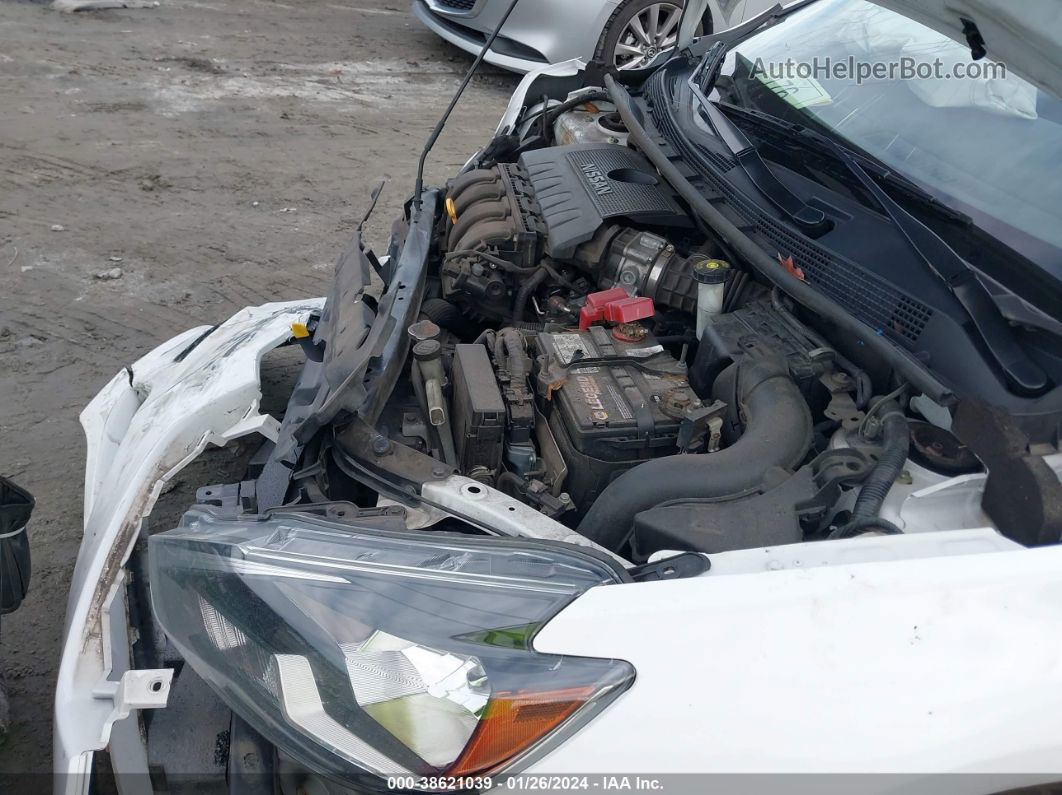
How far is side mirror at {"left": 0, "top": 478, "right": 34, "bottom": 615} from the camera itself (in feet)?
5.45

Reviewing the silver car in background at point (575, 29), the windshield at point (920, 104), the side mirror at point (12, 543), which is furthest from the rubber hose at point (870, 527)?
the silver car in background at point (575, 29)

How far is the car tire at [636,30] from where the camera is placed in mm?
6547

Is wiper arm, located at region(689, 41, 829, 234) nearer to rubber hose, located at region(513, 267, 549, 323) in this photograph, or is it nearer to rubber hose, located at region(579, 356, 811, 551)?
rubber hose, located at region(579, 356, 811, 551)

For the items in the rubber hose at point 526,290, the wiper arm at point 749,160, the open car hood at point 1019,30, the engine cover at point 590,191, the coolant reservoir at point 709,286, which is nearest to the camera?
the open car hood at point 1019,30

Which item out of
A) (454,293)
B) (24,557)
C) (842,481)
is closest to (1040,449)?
(842,481)

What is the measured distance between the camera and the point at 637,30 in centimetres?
663

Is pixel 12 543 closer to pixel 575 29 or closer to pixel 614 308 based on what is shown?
pixel 614 308

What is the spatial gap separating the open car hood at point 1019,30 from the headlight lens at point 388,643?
1.20 meters

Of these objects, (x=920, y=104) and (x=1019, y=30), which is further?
(x=920, y=104)

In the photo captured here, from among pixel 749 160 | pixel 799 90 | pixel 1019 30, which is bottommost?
pixel 749 160

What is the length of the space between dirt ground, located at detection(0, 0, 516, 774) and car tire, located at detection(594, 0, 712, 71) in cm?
102

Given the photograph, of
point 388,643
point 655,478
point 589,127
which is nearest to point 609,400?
point 655,478

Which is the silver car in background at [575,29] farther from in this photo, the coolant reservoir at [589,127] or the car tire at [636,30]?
the coolant reservoir at [589,127]

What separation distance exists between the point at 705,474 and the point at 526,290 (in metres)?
1.02
